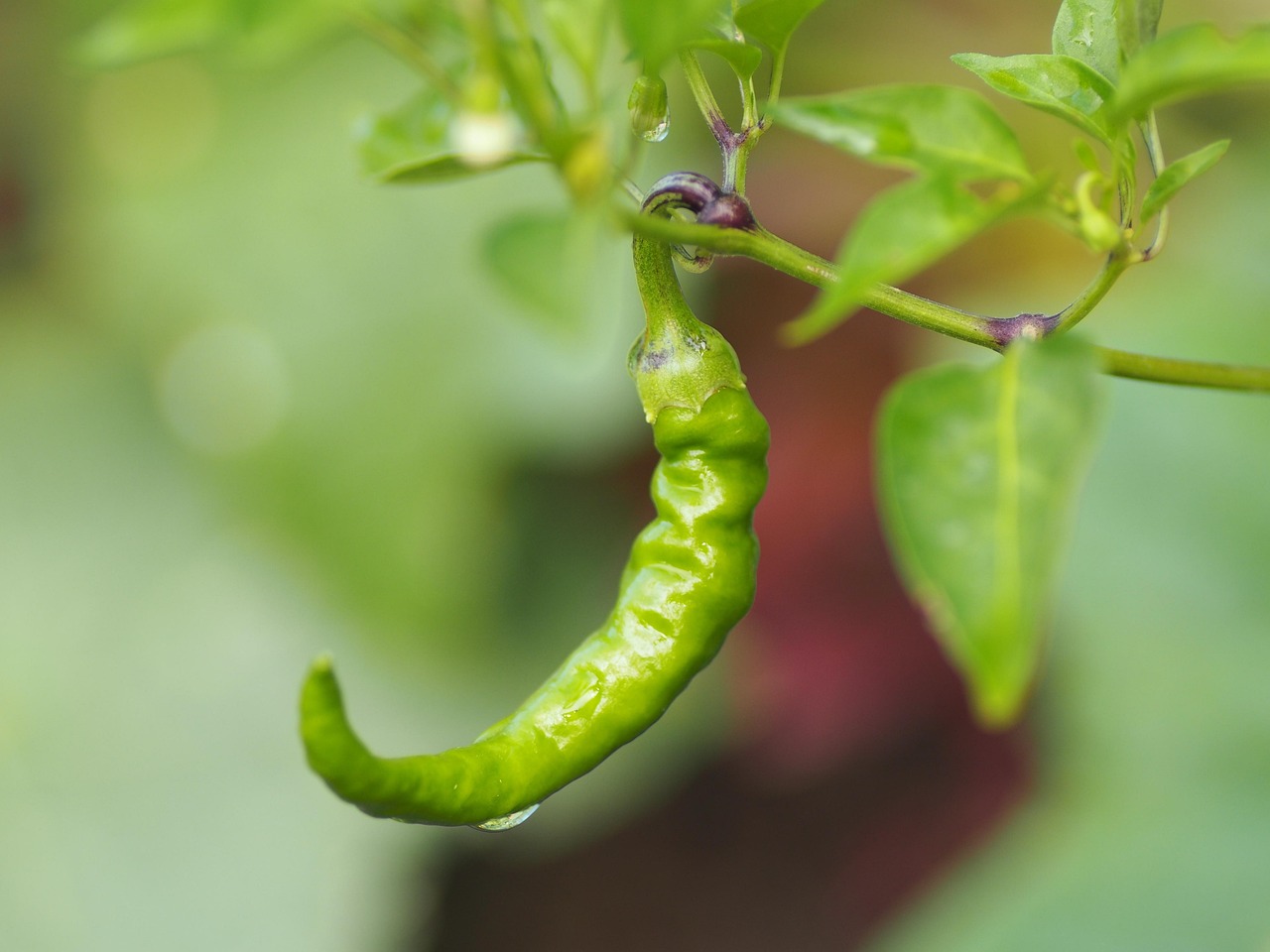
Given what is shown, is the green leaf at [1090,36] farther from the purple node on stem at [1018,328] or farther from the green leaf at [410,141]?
the green leaf at [410,141]

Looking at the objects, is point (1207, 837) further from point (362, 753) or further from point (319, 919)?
point (362, 753)

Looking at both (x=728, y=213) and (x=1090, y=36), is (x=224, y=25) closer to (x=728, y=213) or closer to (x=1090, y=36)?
(x=728, y=213)

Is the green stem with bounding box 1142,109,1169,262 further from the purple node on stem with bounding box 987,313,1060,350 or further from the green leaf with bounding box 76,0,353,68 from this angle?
the green leaf with bounding box 76,0,353,68

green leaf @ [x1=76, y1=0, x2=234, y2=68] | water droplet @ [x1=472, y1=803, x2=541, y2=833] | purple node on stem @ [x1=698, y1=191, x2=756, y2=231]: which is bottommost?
water droplet @ [x1=472, y1=803, x2=541, y2=833]

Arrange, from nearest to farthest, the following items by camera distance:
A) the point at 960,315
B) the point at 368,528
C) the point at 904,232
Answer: the point at 904,232 → the point at 960,315 → the point at 368,528

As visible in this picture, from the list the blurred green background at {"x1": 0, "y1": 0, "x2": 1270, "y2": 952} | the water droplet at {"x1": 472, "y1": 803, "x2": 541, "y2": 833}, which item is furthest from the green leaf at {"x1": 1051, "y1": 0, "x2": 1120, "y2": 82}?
the blurred green background at {"x1": 0, "y1": 0, "x2": 1270, "y2": 952}

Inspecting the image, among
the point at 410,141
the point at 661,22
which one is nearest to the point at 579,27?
the point at 661,22

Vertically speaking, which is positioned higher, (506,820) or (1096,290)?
(1096,290)
